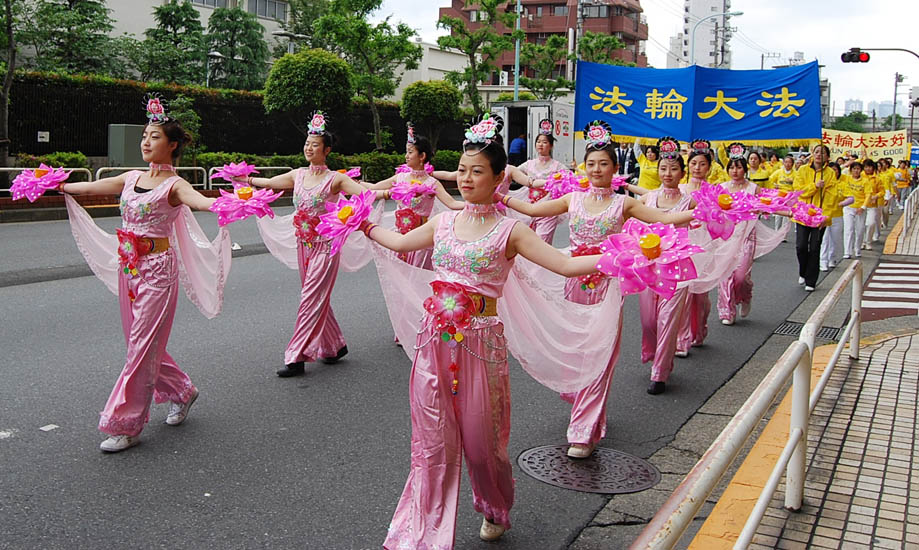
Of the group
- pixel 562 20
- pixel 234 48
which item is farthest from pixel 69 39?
pixel 562 20

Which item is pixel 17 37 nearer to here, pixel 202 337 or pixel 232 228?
pixel 232 228

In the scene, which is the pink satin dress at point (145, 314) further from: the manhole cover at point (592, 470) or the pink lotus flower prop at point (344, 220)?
the manhole cover at point (592, 470)

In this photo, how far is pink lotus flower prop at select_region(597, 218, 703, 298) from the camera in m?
3.34

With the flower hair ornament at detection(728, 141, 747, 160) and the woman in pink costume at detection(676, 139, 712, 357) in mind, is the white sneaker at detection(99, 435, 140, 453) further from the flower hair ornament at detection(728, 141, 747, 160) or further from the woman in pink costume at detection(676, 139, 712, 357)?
the flower hair ornament at detection(728, 141, 747, 160)

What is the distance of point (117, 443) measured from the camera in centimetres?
501

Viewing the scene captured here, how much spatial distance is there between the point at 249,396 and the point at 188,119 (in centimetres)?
1825

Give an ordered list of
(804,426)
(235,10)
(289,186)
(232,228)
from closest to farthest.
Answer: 1. (804,426)
2. (289,186)
3. (232,228)
4. (235,10)

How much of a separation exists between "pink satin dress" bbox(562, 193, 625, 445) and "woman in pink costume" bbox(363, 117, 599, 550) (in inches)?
53.0

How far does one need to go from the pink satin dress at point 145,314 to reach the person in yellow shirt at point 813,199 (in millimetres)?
9136

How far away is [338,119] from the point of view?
3225 cm

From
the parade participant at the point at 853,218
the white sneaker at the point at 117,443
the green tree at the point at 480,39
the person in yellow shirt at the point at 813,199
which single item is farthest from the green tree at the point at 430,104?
the white sneaker at the point at 117,443

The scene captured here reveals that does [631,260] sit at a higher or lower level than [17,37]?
lower

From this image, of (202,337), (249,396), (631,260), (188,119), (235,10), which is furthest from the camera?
(235,10)

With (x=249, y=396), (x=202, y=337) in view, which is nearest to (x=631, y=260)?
(x=249, y=396)
